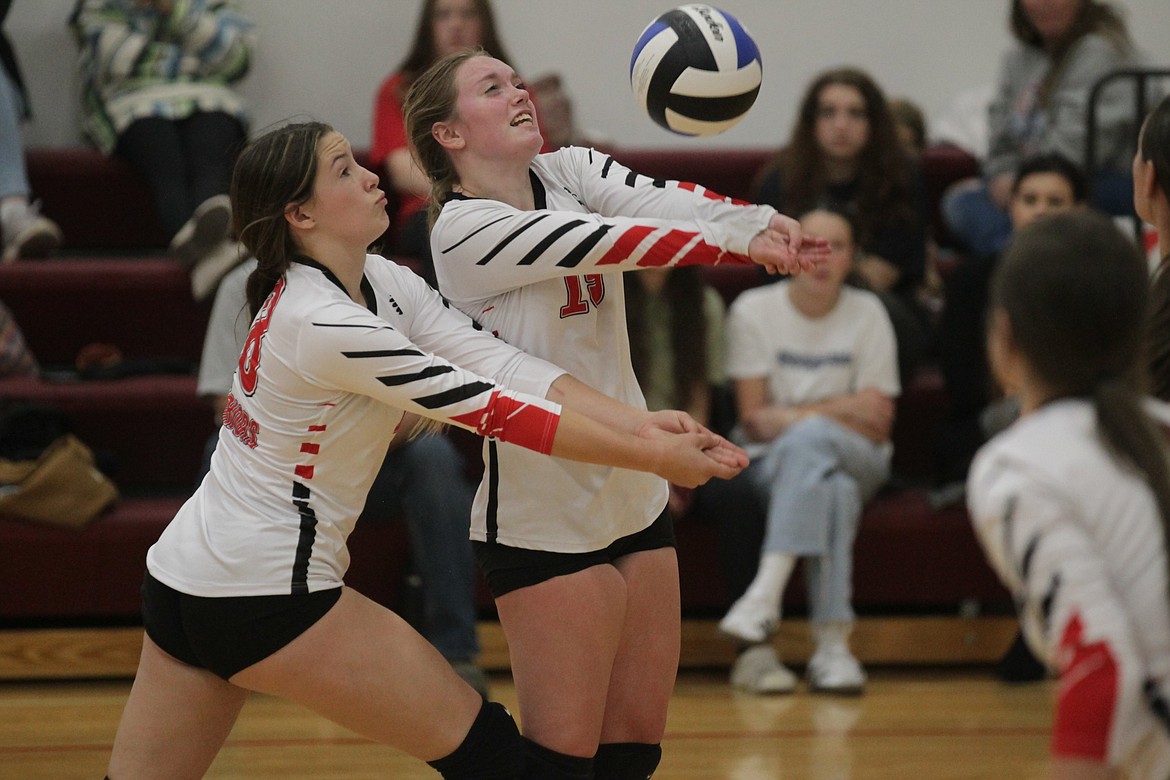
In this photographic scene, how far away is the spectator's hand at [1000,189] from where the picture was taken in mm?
5711

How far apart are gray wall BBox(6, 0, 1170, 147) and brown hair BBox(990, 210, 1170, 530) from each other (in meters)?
4.94

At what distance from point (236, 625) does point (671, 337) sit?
2.90m

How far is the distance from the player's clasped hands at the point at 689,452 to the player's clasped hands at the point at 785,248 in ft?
1.21

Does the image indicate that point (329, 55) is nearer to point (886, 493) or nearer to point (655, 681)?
point (886, 493)

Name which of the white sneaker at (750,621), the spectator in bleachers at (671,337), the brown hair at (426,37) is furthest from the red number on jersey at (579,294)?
the brown hair at (426,37)

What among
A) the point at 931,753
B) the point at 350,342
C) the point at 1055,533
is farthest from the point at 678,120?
the point at 931,753

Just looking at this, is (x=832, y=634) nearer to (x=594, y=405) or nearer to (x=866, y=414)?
(x=866, y=414)

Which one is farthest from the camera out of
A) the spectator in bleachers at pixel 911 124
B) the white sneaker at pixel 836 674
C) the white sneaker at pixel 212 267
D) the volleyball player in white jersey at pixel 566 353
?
the spectator in bleachers at pixel 911 124

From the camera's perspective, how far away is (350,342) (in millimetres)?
2299

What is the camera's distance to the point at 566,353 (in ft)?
8.54

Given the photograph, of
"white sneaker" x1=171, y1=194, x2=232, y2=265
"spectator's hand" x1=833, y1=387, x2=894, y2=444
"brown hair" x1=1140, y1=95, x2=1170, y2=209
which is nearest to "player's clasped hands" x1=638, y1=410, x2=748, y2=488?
"brown hair" x1=1140, y1=95, x2=1170, y2=209

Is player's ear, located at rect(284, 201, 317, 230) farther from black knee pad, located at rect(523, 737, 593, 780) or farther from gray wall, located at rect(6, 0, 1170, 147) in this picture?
gray wall, located at rect(6, 0, 1170, 147)

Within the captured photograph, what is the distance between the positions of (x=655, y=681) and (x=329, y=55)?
4.58 metres

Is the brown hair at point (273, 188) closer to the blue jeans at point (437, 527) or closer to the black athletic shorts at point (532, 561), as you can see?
the black athletic shorts at point (532, 561)
